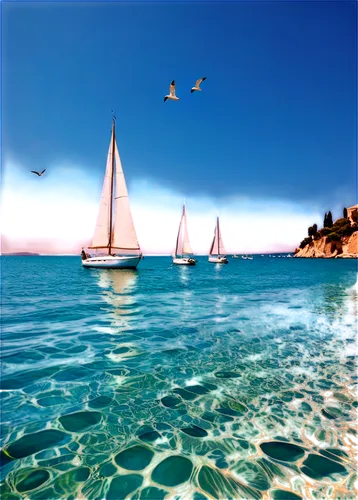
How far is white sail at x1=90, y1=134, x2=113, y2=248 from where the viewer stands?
47469mm

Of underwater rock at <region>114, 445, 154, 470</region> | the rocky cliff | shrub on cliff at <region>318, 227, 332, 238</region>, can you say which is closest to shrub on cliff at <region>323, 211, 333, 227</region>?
shrub on cliff at <region>318, 227, 332, 238</region>

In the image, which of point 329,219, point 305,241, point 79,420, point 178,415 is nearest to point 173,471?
point 178,415

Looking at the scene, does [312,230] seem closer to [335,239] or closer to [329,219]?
[329,219]

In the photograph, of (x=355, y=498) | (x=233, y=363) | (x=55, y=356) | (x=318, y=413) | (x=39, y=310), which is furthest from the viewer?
(x=39, y=310)

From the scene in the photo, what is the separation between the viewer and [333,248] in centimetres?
13888

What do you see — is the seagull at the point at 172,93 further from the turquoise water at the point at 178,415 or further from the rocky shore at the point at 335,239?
the rocky shore at the point at 335,239

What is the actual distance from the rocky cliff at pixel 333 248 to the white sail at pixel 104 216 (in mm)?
127734

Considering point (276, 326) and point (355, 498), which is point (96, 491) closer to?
point (355, 498)

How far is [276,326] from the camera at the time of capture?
1180 centimetres

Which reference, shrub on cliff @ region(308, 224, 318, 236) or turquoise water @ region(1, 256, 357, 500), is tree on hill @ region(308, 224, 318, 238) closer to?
shrub on cliff @ region(308, 224, 318, 236)

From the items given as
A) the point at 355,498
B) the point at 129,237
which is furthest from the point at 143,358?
the point at 129,237

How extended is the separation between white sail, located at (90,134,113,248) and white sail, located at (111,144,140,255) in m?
1.83

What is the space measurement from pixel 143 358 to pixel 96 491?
14.8ft

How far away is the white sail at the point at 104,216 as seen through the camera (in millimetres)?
47469
